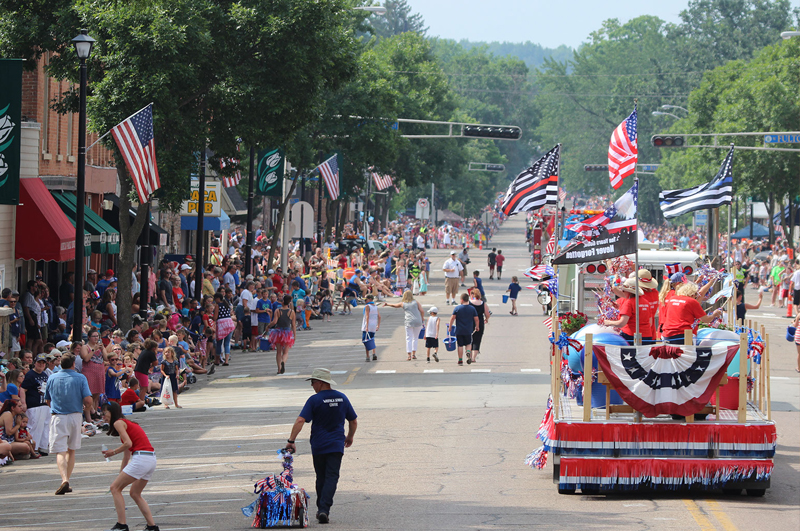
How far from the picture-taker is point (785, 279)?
40.7 metres

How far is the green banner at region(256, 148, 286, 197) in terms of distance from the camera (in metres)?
36.8

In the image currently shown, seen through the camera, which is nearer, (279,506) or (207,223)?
(279,506)

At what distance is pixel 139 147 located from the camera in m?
20.7

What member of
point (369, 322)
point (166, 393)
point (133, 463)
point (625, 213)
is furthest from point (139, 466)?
point (369, 322)

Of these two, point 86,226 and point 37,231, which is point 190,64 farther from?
point 86,226

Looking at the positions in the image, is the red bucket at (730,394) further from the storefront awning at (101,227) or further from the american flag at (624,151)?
the storefront awning at (101,227)

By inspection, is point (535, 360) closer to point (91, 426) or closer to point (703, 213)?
point (91, 426)

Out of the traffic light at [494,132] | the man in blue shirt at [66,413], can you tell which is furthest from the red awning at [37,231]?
the traffic light at [494,132]

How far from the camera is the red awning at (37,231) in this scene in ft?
79.1

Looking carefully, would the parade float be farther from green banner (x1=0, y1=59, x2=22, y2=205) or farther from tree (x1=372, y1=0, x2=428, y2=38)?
tree (x1=372, y1=0, x2=428, y2=38)

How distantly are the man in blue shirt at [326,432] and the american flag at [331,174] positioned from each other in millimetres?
29239

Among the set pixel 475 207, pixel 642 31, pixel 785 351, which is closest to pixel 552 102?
pixel 642 31

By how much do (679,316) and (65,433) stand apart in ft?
24.7

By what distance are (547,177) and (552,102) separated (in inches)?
5113
